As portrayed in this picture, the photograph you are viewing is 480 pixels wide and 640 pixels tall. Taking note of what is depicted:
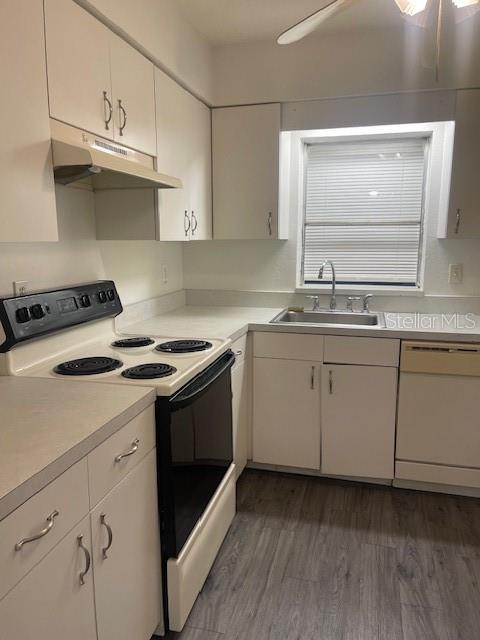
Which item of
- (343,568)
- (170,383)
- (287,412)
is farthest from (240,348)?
(343,568)

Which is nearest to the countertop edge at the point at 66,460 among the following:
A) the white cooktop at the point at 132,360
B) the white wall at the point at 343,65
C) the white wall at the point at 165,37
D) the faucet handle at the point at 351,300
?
the white cooktop at the point at 132,360

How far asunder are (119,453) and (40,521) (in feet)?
1.08

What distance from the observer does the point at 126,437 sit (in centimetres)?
133

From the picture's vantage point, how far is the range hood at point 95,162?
1472mm

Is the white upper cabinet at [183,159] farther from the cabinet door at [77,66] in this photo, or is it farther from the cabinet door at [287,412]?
the cabinet door at [287,412]

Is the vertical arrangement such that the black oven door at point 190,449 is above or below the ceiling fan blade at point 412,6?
below

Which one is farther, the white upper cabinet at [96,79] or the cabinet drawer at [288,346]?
the cabinet drawer at [288,346]

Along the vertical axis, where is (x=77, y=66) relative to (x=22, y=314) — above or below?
above

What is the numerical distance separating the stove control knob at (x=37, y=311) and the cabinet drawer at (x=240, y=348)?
93cm

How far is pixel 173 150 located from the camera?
238 cm

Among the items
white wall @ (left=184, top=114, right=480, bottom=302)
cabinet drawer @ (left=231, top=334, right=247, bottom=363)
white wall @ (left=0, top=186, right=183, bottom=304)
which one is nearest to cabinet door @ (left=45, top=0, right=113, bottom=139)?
white wall @ (left=0, top=186, right=183, bottom=304)

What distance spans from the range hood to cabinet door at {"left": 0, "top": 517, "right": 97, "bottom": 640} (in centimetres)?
104

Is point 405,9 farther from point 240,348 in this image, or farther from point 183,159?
point 240,348

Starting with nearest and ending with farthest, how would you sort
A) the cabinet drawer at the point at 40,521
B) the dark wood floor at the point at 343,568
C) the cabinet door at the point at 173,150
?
the cabinet drawer at the point at 40,521
the dark wood floor at the point at 343,568
the cabinet door at the point at 173,150
